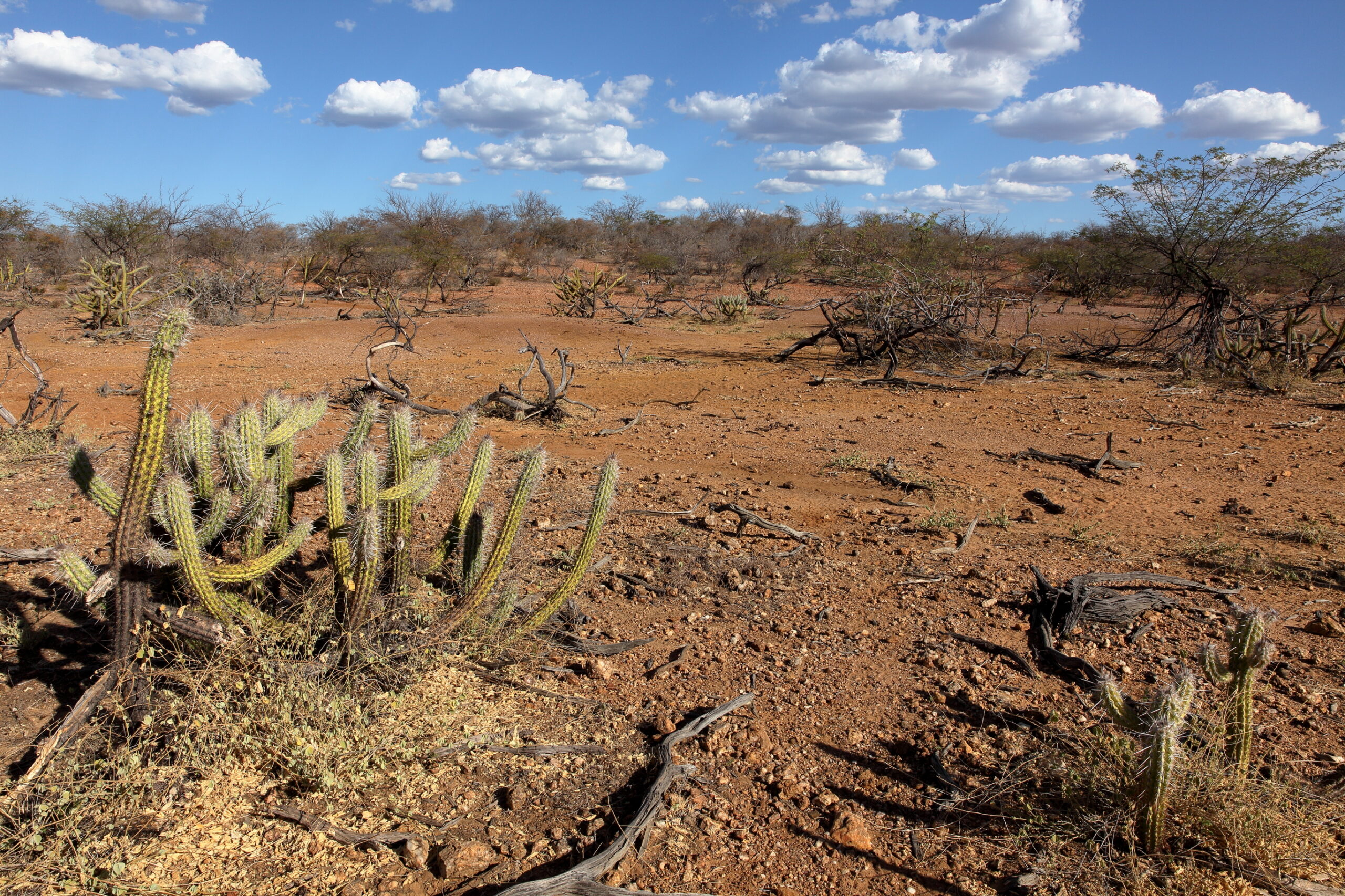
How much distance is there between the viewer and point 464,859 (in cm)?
232

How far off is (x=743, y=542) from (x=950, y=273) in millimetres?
13784

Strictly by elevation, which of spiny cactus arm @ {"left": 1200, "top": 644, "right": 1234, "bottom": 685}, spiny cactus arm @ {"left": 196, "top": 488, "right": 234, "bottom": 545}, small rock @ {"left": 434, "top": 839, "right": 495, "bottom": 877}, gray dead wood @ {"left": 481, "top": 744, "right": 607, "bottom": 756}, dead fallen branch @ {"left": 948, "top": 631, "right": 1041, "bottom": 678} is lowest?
small rock @ {"left": 434, "top": 839, "right": 495, "bottom": 877}

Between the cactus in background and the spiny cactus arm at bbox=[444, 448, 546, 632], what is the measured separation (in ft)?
7.27

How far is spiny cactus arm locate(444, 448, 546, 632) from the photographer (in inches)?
127

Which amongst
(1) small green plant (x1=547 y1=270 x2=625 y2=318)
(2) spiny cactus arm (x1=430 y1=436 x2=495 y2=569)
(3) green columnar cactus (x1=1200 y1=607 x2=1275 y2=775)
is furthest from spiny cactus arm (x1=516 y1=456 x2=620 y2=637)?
(1) small green plant (x1=547 y1=270 x2=625 y2=318)

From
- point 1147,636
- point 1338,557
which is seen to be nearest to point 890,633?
point 1147,636

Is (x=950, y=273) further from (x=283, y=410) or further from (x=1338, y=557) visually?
(x=283, y=410)

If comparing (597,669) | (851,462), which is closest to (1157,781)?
(597,669)

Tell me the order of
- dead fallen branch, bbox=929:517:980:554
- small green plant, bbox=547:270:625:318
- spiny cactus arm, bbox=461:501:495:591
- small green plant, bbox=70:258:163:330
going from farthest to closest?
small green plant, bbox=547:270:625:318
small green plant, bbox=70:258:163:330
dead fallen branch, bbox=929:517:980:554
spiny cactus arm, bbox=461:501:495:591

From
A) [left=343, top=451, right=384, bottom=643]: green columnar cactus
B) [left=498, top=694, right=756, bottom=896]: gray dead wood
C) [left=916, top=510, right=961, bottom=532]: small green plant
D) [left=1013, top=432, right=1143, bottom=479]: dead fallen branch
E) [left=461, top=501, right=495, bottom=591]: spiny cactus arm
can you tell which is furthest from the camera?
[left=1013, top=432, right=1143, bottom=479]: dead fallen branch

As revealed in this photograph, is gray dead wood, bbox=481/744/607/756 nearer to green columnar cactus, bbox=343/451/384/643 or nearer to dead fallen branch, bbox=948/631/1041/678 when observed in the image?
green columnar cactus, bbox=343/451/384/643

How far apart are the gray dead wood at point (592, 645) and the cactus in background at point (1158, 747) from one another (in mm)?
1925

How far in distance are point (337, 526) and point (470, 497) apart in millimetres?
638

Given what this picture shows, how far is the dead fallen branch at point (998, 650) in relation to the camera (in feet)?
11.0
